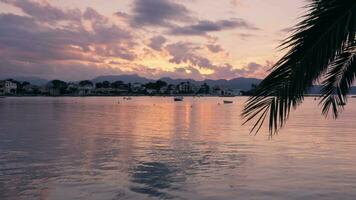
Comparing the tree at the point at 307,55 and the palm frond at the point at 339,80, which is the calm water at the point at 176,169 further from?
the tree at the point at 307,55

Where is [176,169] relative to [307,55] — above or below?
below

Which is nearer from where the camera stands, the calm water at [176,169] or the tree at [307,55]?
the tree at [307,55]

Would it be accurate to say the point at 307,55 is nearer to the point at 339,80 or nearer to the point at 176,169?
the point at 339,80

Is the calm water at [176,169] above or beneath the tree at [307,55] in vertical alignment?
beneath

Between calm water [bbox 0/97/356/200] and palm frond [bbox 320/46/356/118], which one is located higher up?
palm frond [bbox 320/46/356/118]

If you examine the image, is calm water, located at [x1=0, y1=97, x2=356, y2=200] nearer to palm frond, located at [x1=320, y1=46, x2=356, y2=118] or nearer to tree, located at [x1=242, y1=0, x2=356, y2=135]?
palm frond, located at [x1=320, y1=46, x2=356, y2=118]

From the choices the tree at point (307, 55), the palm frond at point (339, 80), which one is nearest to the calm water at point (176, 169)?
the palm frond at point (339, 80)

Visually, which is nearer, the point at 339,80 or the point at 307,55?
the point at 307,55

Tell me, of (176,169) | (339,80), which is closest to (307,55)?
(339,80)

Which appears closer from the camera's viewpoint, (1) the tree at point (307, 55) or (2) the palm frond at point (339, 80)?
(1) the tree at point (307, 55)

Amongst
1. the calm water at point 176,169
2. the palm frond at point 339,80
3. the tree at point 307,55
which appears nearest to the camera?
the tree at point 307,55

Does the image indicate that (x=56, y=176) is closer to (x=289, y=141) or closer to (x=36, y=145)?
(x=36, y=145)

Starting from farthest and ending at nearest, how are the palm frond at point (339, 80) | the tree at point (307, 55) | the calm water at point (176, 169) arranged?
the calm water at point (176, 169)
the palm frond at point (339, 80)
the tree at point (307, 55)

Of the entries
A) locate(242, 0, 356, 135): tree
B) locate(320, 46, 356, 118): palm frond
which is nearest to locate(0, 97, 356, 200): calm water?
locate(320, 46, 356, 118): palm frond
